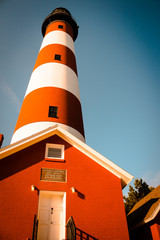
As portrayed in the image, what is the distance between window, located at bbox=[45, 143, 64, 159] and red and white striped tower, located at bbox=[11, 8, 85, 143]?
1.95m

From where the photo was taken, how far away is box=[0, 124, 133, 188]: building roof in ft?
28.5

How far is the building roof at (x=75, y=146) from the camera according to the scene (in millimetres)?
8680

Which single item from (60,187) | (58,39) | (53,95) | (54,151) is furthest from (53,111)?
(58,39)

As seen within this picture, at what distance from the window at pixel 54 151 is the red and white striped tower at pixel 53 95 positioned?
6.39ft

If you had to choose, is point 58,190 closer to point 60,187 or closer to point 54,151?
point 60,187

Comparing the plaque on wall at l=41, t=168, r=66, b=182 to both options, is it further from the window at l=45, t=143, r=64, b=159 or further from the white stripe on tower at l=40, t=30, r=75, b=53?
the white stripe on tower at l=40, t=30, r=75, b=53

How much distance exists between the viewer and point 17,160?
8570 mm

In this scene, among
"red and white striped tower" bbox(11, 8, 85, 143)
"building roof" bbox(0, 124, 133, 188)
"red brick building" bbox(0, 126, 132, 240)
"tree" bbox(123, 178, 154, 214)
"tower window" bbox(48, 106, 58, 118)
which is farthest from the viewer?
"tree" bbox(123, 178, 154, 214)

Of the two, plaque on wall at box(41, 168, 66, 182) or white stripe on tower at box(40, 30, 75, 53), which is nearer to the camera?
plaque on wall at box(41, 168, 66, 182)

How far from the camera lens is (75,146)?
9.67 meters

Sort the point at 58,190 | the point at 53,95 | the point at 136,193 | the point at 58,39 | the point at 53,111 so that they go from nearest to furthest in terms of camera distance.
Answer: the point at 58,190 → the point at 53,111 → the point at 53,95 → the point at 58,39 → the point at 136,193

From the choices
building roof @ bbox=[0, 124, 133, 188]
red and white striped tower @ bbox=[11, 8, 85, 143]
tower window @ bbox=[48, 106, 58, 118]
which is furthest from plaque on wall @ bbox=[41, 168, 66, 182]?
tower window @ bbox=[48, 106, 58, 118]

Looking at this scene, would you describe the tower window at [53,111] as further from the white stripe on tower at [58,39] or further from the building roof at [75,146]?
the white stripe on tower at [58,39]

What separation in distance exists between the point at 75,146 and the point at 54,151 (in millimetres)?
1073
